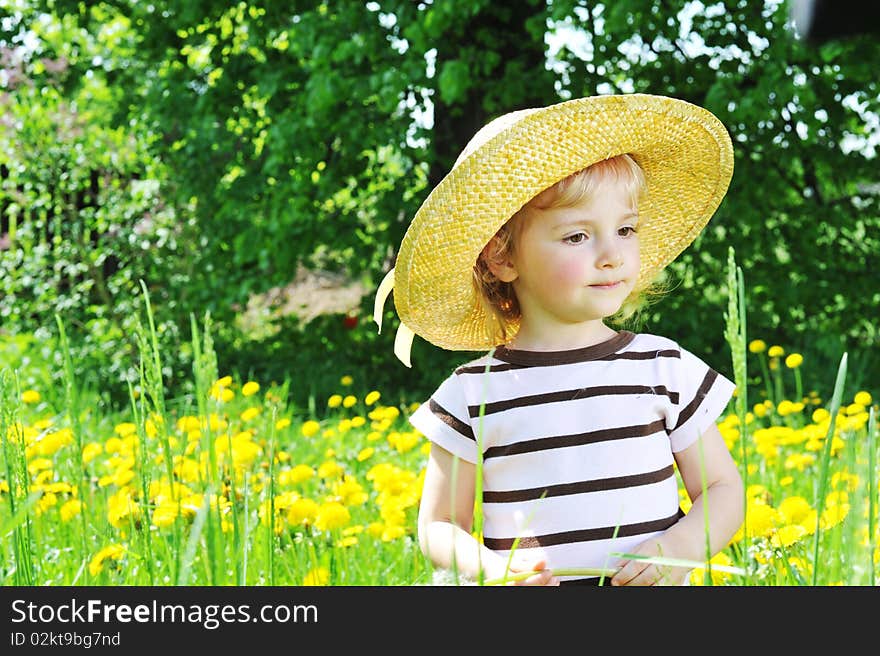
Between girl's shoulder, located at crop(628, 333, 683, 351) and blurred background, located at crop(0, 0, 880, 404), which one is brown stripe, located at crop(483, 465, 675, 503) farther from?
blurred background, located at crop(0, 0, 880, 404)

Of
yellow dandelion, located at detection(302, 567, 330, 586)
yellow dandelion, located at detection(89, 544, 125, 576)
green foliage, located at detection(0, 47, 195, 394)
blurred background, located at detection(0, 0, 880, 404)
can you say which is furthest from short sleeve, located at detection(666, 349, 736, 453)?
green foliage, located at detection(0, 47, 195, 394)

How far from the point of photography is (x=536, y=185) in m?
1.50

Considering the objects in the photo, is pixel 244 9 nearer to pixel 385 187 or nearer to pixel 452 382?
pixel 385 187

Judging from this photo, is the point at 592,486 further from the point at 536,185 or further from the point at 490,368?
the point at 536,185

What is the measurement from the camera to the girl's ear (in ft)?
5.31

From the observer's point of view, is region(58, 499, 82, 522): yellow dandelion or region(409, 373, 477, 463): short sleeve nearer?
region(409, 373, 477, 463): short sleeve

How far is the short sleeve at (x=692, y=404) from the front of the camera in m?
1.53

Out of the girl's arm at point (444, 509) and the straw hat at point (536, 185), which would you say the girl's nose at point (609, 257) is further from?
the girl's arm at point (444, 509)

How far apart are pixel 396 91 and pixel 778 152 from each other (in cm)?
215

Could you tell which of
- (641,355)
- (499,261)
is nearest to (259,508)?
(499,261)

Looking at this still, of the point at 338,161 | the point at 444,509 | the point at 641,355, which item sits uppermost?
the point at 338,161

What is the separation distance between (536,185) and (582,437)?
14.8 inches

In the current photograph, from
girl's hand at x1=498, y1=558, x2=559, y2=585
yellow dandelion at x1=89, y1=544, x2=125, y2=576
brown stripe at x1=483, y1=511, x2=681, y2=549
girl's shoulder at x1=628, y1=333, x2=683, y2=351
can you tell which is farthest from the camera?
yellow dandelion at x1=89, y1=544, x2=125, y2=576
